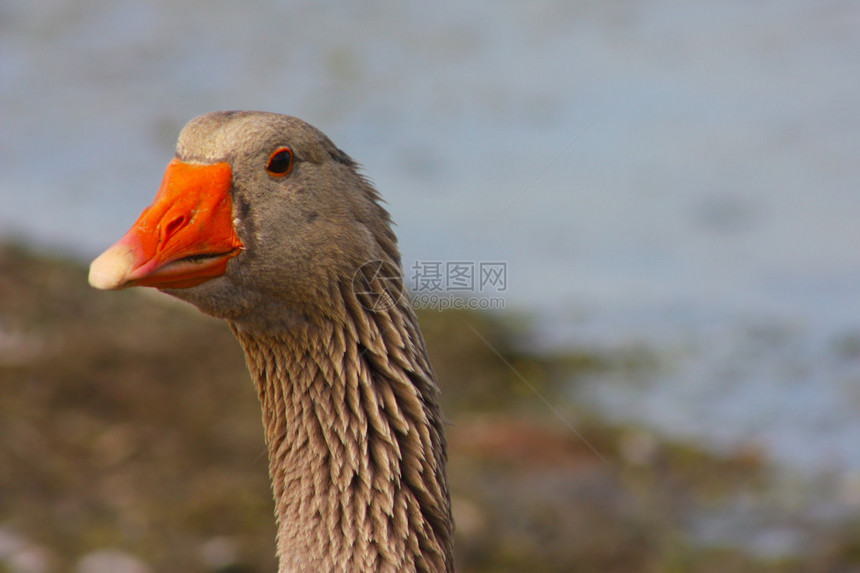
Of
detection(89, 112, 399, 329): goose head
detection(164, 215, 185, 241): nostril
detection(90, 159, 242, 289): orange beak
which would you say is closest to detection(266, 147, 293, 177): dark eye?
detection(89, 112, 399, 329): goose head

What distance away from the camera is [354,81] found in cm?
1443

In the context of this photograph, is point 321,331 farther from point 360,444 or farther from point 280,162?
point 280,162

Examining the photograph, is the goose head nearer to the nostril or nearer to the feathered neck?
the nostril

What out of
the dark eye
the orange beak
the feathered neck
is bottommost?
the feathered neck

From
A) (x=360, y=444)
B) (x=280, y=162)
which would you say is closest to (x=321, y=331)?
(x=360, y=444)

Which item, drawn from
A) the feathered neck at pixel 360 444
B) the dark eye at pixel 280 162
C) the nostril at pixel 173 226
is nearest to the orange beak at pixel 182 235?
the nostril at pixel 173 226

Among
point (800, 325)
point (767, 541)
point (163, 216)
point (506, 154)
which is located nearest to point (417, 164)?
point (506, 154)

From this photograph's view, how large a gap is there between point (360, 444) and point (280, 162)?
3.53 ft

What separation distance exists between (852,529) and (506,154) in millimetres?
5872

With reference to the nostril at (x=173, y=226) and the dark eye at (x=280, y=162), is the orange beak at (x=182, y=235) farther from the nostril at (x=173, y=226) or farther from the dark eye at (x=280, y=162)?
the dark eye at (x=280, y=162)

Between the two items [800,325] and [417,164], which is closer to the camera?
[800,325]

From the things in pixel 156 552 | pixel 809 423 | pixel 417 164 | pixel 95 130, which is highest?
pixel 95 130

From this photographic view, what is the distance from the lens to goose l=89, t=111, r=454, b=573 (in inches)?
152

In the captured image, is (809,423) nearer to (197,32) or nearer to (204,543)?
(204,543)
